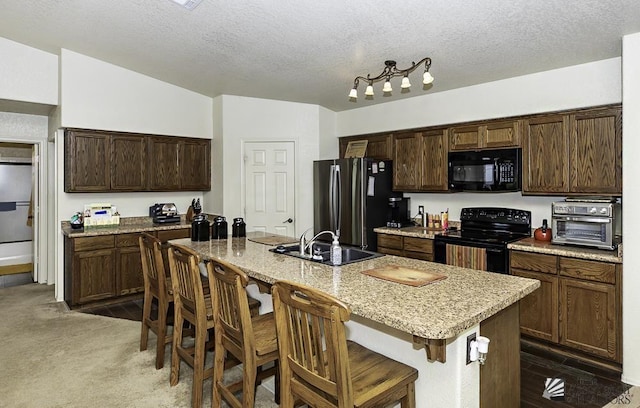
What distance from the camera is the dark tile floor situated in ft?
8.21

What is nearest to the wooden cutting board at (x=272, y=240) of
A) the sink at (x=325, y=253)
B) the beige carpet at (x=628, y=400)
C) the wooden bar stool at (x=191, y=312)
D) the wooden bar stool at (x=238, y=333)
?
the sink at (x=325, y=253)

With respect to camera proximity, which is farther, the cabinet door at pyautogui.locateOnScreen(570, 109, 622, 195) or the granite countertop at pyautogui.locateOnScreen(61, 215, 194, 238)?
the granite countertop at pyautogui.locateOnScreen(61, 215, 194, 238)

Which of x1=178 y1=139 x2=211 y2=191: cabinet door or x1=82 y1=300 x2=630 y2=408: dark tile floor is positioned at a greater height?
x1=178 y1=139 x2=211 y2=191: cabinet door

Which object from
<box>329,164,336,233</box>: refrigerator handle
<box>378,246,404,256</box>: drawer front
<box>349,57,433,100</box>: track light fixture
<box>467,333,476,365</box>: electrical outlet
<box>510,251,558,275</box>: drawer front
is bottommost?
<box>467,333,476,365</box>: electrical outlet

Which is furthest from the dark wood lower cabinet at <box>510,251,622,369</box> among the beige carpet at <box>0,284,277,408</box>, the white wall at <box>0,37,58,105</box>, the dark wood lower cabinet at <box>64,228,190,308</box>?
the white wall at <box>0,37,58,105</box>

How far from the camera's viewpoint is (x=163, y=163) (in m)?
5.10

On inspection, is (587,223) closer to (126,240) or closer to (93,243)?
(126,240)

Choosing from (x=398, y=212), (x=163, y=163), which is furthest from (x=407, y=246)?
(x=163, y=163)

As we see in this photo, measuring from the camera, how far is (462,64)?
3.48m

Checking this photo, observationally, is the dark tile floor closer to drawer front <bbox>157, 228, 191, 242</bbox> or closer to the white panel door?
the white panel door

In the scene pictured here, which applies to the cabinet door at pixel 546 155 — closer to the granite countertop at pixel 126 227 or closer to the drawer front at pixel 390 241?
the drawer front at pixel 390 241

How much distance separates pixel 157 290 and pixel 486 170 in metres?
3.30

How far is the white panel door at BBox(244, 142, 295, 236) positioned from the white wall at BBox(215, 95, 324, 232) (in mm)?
89

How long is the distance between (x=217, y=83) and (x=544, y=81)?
11.8 feet
